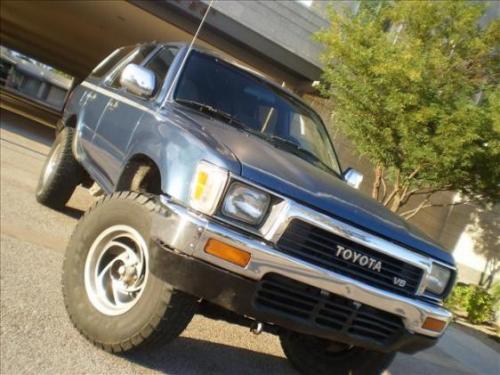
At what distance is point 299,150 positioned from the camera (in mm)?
4484

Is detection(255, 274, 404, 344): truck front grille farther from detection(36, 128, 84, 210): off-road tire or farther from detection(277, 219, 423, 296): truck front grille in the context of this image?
detection(36, 128, 84, 210): off-road tire

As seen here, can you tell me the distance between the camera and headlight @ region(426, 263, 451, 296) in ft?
11.6

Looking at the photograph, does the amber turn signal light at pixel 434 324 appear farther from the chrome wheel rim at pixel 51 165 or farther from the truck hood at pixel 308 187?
the chrome wheel rim at pixel 51 165

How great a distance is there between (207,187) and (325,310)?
0.86 metres

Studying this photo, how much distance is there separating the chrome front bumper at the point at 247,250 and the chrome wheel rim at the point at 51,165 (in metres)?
3.21

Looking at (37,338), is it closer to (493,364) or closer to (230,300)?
(230,300)

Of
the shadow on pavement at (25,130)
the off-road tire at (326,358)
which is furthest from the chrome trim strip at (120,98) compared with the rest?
the shadow on pavement at (25,130)

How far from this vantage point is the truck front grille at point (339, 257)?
10.0 feet

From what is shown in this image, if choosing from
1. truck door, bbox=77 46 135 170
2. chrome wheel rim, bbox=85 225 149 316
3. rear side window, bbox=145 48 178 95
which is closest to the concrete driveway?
chrome wheel rim, bbox=85 225 149 316

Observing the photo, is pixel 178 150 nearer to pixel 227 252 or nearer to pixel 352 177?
pixel 227 252

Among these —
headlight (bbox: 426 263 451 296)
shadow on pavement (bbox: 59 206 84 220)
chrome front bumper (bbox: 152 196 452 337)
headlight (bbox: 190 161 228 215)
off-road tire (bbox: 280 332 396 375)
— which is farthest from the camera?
shadow on pavement (bbox: 59 206 84 220)

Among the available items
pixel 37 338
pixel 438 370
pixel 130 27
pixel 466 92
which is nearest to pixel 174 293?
pixel 37 338

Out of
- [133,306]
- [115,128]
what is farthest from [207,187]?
[115,128]

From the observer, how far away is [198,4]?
45.8 feet
